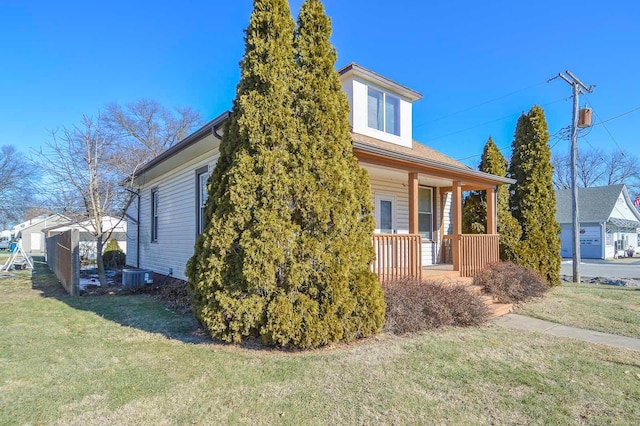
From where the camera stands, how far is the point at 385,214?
34.0 ft

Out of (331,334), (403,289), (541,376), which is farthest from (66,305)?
(541,376)

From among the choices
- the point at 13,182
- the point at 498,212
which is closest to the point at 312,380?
the point at 498,212

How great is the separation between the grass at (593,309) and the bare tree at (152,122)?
28.3 meters

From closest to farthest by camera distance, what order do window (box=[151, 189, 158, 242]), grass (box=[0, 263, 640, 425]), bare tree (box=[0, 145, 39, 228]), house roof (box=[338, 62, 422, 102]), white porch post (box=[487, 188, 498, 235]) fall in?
grass (box=[0, 263, 640, 425]) → house roof (box=[338, 62, 422, 102]) → white porch post (box=[487, 188, 498, 235]) → window (box=[151, 189, 158, 242]) → bare tree (box=[0, 145, 39, 228])

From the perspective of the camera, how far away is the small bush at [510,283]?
316 inches

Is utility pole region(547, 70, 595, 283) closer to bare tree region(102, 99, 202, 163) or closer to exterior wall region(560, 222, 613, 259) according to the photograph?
exterior wall region(560, 222, 613, 259)

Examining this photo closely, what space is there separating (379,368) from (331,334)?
2.84ft

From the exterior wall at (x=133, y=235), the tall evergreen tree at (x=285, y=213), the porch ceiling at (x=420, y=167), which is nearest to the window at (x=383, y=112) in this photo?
the porch ceiling at (x=420, y=167)

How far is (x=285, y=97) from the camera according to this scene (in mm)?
5227

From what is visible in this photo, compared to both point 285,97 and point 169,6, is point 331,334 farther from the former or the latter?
point 169,6

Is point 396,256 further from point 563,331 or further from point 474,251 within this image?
point 474,251

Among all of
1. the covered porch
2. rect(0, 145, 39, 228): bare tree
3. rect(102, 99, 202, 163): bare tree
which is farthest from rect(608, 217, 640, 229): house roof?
rect(0, 145, 39, 228): bare tree

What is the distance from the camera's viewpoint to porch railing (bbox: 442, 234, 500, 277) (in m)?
8.91

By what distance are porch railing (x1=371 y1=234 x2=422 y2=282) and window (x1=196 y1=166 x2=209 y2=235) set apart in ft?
14.4
